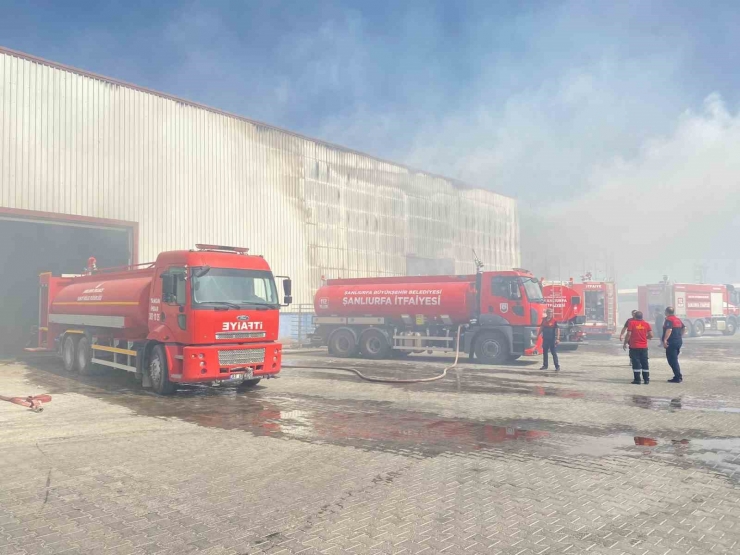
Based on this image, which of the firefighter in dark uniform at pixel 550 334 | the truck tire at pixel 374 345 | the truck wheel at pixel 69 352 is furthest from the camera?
the truck tire at pixel 374 345

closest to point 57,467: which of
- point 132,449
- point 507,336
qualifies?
point 132,449

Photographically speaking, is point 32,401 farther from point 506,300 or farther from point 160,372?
point 506,300

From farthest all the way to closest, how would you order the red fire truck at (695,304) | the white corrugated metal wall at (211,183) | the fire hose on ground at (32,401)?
the red fire truck at (695,304) < the white corrugated metal wall at (211,183) < the fire hose on ground at (32,401)

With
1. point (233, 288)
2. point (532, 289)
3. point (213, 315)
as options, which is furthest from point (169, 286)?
point (532, 289)

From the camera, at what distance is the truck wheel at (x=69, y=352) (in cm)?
1534

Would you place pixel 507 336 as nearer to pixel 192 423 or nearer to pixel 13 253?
pixel 192 423

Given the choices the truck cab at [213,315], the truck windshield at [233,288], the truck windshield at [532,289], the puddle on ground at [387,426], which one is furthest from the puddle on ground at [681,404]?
the truck windshield at [233,288]

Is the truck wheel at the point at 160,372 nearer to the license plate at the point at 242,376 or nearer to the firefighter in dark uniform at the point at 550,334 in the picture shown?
the license plate at the point at 242,376

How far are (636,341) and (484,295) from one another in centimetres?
584

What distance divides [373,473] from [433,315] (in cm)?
1326

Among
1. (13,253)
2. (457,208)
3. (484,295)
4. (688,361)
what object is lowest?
(688,361)

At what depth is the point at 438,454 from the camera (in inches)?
262

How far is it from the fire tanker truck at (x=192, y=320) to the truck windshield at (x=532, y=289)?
810cm

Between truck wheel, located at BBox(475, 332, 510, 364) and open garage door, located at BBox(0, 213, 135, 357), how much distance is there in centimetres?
1410
